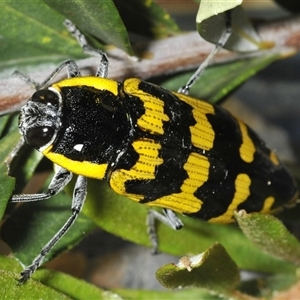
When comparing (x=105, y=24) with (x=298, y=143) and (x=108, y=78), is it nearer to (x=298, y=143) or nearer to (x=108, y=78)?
(x=108, y=78)

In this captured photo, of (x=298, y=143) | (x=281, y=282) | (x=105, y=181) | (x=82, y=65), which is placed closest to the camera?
(x=105, y=181)

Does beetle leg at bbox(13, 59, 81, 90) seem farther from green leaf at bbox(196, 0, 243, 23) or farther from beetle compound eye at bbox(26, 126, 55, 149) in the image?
green leaf at bbox(196, 0, 243, 23)

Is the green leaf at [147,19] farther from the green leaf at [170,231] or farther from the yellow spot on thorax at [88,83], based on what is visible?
the green leaf at [170,231]

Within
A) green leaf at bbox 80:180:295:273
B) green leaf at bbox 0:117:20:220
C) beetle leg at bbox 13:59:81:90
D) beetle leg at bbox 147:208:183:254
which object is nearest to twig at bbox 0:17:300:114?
beetle leg at bbox 13:59:81:90

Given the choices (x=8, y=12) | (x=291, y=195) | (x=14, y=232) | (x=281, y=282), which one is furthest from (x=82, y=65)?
(x=281, y=282)

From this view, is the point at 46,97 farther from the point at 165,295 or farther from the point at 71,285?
the point at 165,295

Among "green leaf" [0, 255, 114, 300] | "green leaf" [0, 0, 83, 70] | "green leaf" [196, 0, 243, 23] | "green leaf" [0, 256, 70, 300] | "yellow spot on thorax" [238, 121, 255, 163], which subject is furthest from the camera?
"yellow spot on thorax" [238, 121, 255, 163]
